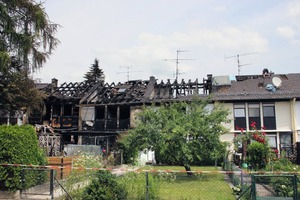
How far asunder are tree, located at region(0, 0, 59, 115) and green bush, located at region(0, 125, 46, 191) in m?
4.36

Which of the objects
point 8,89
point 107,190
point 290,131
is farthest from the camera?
point 290,131

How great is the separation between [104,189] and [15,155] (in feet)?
12.4

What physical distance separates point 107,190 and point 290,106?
24.7 m

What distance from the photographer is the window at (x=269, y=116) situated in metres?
29.6

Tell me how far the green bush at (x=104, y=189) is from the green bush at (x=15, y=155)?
285cm

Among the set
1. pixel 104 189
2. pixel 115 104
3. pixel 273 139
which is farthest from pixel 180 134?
pixel 115 104

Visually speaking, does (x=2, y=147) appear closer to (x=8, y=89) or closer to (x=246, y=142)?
(x=8, y=89)

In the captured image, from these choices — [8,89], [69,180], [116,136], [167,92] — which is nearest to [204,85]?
[167,92]

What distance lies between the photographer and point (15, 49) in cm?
1535

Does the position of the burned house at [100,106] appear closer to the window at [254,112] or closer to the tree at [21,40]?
the window at [254,112]

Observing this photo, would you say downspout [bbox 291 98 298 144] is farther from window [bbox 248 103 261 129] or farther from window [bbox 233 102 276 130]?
window [bbox 248 103 261 129]

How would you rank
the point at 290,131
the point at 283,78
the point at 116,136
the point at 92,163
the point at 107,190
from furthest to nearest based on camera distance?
the point at 283,78
the point at 116,136
the point at 290,131
the point at 92,163
the point at 107,190

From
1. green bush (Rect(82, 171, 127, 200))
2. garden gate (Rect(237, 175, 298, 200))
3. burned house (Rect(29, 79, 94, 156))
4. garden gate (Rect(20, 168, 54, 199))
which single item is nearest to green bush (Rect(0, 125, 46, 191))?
garden gate (Rect(20, 168, 54, 199))

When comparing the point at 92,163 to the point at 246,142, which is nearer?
the point at 92,163
